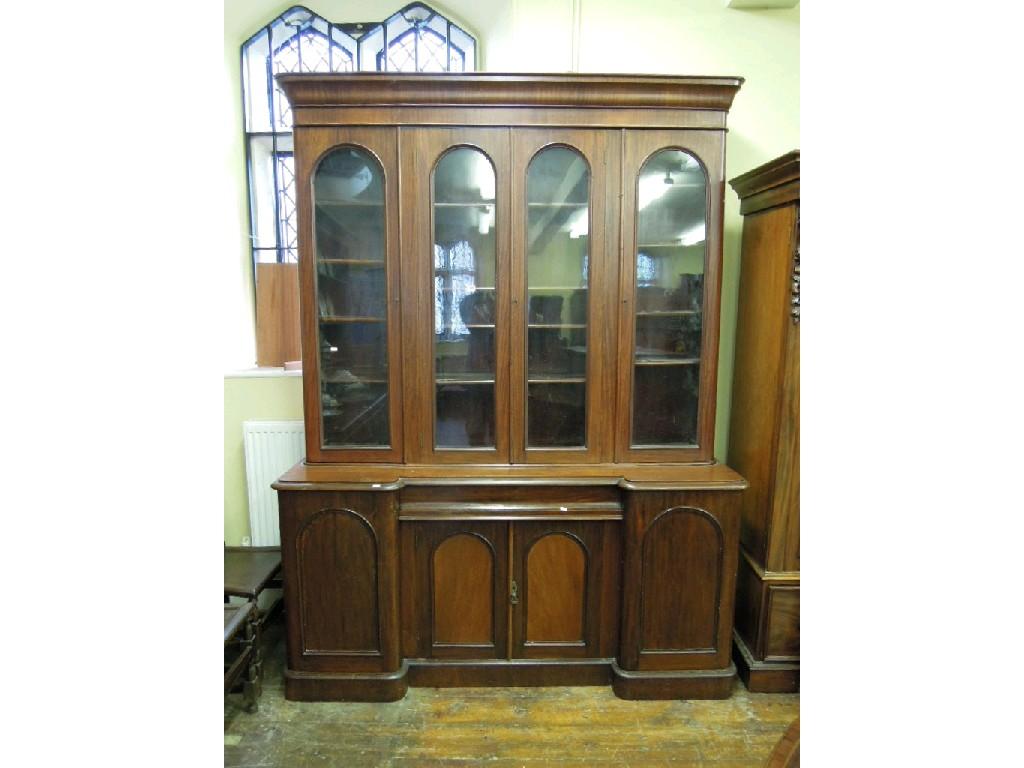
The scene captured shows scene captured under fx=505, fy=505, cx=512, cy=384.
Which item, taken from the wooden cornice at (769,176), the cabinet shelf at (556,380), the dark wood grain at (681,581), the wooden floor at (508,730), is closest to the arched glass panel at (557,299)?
the cabinet shelf at (556,380)

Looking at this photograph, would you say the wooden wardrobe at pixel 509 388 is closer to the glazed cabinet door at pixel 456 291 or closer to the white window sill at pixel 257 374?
the glazed cabinet door at pixel 456 291

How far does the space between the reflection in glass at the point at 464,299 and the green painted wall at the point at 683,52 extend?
0.63m

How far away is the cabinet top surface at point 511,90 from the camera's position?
5.82 feet

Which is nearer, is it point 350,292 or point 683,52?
point 350,292

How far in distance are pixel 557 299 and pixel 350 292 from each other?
31.4 inches

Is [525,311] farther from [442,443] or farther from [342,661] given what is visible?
[342,661]

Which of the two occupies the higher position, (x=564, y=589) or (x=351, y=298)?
(x=351, y=298)

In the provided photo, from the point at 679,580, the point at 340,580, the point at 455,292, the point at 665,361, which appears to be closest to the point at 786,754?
the point at 679,580

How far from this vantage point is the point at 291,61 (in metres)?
2.50

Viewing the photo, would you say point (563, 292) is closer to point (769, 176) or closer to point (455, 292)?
point (455, 292)

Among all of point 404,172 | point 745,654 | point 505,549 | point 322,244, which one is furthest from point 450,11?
point 745,654

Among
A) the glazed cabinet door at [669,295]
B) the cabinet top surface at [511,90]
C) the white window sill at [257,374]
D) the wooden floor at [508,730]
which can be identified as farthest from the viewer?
the white window sill at [257,374]

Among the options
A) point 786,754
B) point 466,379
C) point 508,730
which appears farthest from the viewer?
point 466,379
